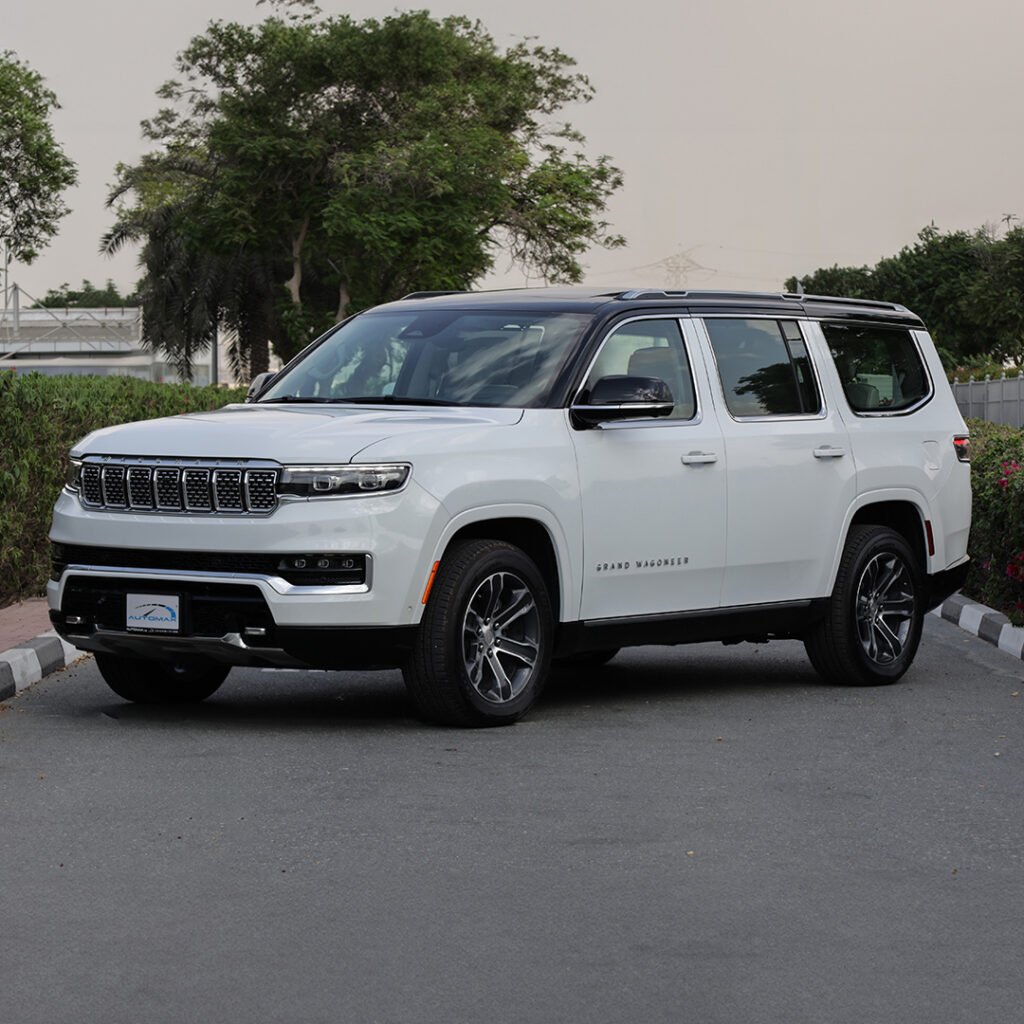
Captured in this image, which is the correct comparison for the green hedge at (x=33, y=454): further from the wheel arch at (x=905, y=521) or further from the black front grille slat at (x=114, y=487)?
the wheel arch at (x=905, y=521)

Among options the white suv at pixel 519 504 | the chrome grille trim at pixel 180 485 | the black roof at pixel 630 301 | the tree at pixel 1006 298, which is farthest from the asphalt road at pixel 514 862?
the tree at pixel 1006 298

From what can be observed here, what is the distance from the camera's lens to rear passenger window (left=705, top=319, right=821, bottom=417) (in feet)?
34.9

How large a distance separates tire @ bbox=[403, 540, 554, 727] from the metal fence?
36.0m

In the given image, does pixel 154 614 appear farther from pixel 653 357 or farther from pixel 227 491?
pixel 653 357

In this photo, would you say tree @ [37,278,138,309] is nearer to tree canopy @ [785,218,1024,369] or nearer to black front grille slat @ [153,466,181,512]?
tree canopy @ [785,218,1024,369]

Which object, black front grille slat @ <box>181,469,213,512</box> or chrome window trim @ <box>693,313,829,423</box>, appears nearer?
black front grille slat @ <box>181,469,213,512</box>

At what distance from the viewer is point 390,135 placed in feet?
205

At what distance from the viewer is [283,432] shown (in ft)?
29.6

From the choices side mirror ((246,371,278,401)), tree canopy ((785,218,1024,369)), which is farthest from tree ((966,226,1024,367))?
side mirror ((246,371,278,401))

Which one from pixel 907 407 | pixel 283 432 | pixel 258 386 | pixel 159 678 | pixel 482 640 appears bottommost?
pixel 159 678

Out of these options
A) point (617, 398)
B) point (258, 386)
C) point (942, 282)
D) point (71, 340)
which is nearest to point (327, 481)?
point (617, 398)

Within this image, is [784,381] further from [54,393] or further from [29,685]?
[54,393]

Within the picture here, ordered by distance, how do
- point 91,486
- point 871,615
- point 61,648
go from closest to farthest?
1. point 91,486
2. point 871,615
3. point 61,648

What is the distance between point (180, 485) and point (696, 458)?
258 cm
